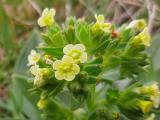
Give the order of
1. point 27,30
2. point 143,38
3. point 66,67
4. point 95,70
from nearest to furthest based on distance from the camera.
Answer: point 66,67 → point 95,70 → point 143,38 → point 27,30

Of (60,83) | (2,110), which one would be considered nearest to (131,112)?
(60,83)

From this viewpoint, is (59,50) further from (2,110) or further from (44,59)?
(2,110)

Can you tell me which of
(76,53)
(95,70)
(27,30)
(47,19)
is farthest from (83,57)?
(27,30)

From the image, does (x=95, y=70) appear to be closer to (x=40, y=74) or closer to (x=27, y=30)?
(x=40, y=74)

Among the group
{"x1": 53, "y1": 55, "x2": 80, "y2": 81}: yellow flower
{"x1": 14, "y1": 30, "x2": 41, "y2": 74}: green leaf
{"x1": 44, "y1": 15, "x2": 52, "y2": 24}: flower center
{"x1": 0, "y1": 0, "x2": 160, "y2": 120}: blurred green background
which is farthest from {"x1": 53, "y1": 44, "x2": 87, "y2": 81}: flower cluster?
{"x1": 14, "y1": 30, "x2": 41, "y2": 74}: green leaf

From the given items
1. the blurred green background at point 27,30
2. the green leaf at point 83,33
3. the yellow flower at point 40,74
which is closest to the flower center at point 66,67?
→ the yellow flower at point 40,74

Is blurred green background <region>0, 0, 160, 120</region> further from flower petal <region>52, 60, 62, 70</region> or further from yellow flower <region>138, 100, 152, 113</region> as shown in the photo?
flower petal <region>52, 60, 62, 70</region>

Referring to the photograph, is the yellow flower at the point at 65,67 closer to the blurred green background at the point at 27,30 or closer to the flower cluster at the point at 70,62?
the flower cluster at the point at 70,62

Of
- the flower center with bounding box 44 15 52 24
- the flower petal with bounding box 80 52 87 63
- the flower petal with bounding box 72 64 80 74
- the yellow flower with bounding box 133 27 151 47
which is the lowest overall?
the flower petal with bounding box 72 64 80 74
